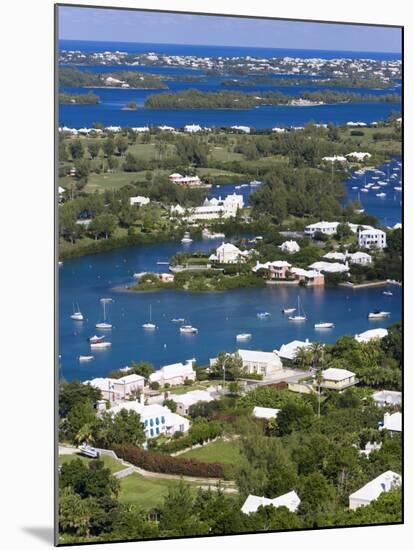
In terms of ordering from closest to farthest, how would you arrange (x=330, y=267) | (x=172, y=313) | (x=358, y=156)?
(x=172, y=313) → (x=330, y=267) → (x=358, y=156)

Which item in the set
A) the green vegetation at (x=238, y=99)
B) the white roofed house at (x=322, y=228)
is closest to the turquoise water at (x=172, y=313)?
the white roofed house at (x=322, y=228)

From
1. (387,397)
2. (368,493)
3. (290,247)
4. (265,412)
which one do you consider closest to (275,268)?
(290,247)

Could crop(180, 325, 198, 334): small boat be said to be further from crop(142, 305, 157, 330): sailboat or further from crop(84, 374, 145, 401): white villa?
crop(84, 374, 145, 401): white villa

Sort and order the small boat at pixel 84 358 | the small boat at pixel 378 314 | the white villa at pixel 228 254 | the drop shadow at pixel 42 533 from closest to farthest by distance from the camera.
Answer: the drop shadow at pixel 42 533
the small boat at pixel 84 358
the white villa at pixel 228 254
the small boat at pixel 378 314

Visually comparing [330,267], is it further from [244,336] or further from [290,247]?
[244,336]

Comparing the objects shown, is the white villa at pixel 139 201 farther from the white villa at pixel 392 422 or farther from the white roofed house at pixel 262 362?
the white villa at pixel 392 422

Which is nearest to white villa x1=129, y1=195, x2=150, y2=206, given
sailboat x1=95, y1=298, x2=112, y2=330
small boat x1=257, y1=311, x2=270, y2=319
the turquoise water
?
the turquoise water
